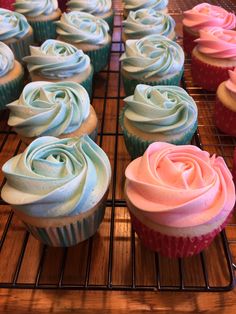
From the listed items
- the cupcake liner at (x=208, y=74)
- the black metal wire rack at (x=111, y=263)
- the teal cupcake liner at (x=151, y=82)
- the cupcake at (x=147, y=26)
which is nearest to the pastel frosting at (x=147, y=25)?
the cupcake at (x=147, y=26)

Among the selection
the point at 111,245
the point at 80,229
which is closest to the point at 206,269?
the point at 111,245

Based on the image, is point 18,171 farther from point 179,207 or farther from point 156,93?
point 156,93

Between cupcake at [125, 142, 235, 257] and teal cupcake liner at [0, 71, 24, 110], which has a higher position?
cupcake at [125, 142, 235, 257]

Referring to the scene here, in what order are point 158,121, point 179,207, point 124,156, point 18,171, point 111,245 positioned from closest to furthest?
1. point 179,207
2. point 18,171
3. point 111,245
4. point 158,121
5. point 124,156

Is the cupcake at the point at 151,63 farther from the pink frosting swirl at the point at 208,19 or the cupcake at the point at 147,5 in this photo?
the cupcake at the point at 147,5

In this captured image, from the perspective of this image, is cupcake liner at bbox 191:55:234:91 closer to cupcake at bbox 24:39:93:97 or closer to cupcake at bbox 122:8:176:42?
cupcake at bbox 122:8:176:42

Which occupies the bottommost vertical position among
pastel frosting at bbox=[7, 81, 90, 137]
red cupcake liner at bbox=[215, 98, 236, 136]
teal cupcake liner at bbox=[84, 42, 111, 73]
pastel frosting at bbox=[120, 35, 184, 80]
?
red cupcake liner at bbox=[215, 98, 236, 136]

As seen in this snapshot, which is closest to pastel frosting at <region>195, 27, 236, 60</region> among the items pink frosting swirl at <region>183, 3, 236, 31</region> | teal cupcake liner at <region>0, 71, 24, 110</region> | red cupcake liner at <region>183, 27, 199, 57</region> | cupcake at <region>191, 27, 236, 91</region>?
cupcake at <region>191, 27, 236, 91</region>
